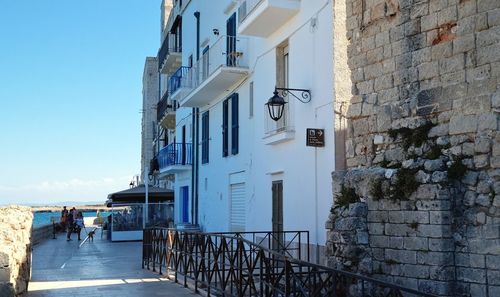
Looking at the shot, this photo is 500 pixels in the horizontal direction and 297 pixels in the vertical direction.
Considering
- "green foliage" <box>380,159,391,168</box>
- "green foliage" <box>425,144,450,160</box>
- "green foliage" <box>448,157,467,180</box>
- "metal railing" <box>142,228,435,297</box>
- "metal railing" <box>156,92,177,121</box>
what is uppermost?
"metal railing" <box>156,92,177,121</box>

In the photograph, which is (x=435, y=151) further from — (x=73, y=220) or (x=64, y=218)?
(x=64, y=218)

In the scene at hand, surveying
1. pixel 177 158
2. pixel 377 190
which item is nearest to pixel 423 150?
pixel 377 190

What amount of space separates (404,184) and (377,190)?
0.50 meters

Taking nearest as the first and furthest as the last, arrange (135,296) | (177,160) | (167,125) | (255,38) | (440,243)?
(440,243), (135,296), (255,38), (177,160), (167,125)

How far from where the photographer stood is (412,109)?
760cm

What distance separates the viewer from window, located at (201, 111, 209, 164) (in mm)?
19688

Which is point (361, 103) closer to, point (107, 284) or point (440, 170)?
point (440, 170)

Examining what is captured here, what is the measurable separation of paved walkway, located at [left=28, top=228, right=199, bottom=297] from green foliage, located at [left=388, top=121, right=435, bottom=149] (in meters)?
4.59

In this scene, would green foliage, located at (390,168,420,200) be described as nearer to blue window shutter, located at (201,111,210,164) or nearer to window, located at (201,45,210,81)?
window, located at (201,45,210,81)

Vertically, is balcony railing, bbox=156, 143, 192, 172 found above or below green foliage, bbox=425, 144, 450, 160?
above

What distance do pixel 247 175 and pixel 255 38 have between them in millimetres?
3566

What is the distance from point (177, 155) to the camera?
22.8 meters

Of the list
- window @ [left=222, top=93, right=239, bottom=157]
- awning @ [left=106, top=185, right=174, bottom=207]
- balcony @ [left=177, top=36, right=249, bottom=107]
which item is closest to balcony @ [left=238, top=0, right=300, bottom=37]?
balcony @ [left=177, top=36, right=249, bottom=107]

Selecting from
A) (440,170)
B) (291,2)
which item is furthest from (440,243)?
(291,2)
